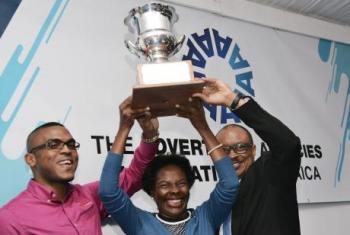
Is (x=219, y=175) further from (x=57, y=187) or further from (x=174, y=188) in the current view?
(x=57, y=187)

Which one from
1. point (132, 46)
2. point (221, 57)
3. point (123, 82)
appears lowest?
point (132, 46)

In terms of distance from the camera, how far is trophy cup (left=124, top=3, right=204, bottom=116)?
1.09 meters

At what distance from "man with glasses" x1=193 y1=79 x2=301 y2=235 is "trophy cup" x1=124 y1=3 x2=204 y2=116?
3.0 inches

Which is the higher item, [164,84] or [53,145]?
[164,84]

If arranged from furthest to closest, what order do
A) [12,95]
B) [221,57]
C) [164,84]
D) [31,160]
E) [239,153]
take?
[221,57] < [12,95] < [239,153] < [31,160] < [164,84]

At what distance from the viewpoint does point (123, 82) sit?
187 centimetres

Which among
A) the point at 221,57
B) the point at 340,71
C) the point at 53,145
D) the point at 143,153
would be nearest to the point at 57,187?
the point at 53,145

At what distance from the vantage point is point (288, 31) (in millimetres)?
2584

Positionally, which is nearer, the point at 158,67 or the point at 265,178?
the point at 158,67

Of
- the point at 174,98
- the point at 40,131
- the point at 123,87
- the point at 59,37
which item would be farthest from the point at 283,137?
the point at 59,37

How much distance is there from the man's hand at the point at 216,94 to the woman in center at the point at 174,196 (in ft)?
0.16

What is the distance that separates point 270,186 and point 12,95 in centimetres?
102

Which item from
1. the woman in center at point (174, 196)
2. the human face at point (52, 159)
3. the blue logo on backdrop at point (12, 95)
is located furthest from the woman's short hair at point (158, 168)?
the blue logo on backdrop at point (12, 95)

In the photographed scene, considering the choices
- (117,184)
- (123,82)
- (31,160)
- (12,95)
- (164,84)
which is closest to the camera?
(164,84)
